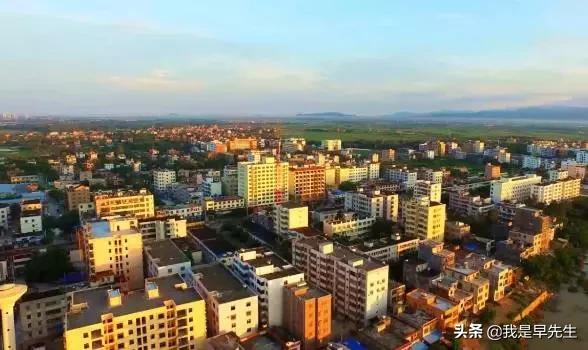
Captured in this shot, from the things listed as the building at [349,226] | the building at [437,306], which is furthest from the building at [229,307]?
the building at [349,226]

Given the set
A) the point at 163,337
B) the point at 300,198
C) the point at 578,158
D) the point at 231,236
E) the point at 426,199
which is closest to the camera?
the point at 163,337

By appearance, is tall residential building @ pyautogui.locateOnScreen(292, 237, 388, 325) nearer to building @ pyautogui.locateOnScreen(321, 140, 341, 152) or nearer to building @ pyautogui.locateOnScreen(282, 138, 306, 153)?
building @ pyautogui.locateOnScreen(282, 138, 306, 153)

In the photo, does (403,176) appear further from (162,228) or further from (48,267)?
(48,267)

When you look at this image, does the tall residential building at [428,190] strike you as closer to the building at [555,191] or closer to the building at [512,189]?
the building at [512,189]

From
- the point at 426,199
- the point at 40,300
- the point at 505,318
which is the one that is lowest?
the point at 505,318

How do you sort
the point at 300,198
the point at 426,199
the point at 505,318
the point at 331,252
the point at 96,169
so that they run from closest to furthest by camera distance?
the point at 505,318
the point at 331,252
the point at 426,199
the point at 300,198
the point at 96,169

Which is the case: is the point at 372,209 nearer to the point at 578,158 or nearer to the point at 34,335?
the point at 34,335

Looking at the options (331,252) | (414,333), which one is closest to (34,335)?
(331,252)

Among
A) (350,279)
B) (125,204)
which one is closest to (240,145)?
(125,204)
